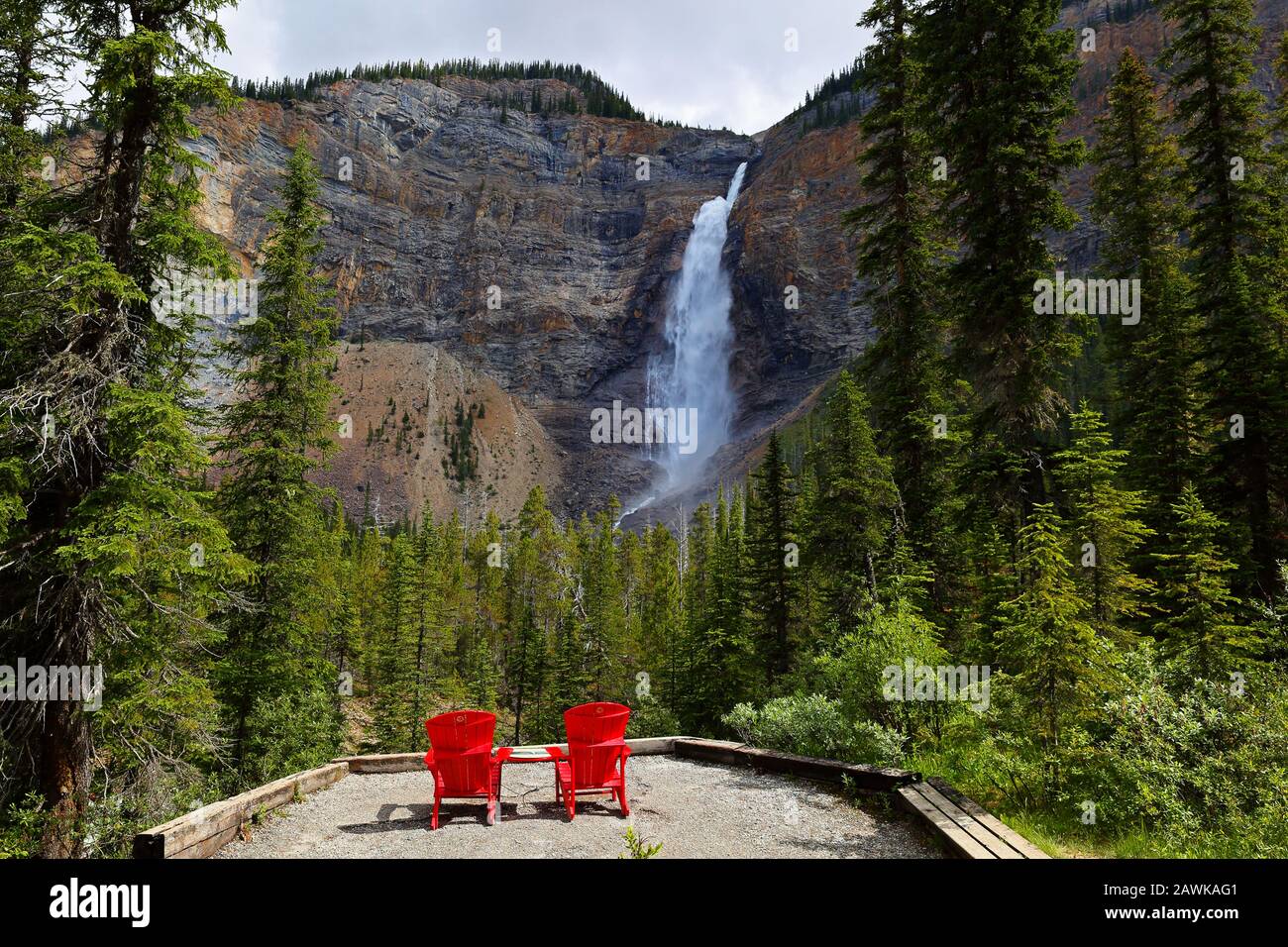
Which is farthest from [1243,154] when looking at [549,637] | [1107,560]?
[549,637]

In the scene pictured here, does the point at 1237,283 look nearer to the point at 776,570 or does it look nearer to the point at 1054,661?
the point at 776,570

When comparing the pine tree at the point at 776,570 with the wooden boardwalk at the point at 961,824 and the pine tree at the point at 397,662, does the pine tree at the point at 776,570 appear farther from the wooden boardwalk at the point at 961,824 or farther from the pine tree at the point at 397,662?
the pine tree at the point at 397,662

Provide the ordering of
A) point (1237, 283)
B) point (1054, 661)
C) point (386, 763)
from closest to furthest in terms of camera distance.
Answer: point (1054, 661), point (386, 763), point (1237, 283)

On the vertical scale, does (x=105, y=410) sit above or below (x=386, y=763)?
above

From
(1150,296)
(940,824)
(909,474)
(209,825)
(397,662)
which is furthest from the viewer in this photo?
(397,662)

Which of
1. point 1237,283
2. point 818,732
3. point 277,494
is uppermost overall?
point 1237,283

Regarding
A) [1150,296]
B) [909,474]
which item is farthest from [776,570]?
[1150,296]

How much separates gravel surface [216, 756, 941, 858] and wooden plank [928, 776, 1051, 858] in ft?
1.53

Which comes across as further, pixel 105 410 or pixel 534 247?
pixel 534 247

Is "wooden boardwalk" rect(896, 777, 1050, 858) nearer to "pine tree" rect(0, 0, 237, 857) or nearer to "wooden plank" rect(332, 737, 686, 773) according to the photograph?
"wooden plank" rect(332, 737, 686, 773)

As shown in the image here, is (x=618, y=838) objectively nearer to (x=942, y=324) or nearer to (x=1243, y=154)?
(x=942, y=324)

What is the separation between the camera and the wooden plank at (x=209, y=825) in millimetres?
4938

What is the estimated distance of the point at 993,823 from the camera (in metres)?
5.09

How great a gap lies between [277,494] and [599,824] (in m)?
12.4
